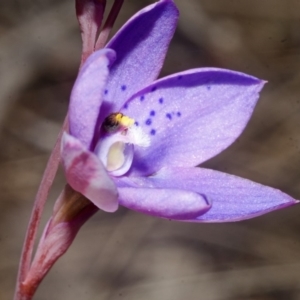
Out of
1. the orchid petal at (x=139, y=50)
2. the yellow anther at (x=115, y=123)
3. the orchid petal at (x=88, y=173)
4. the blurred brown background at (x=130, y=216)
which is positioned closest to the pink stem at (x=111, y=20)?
the orchid petal at (x=139, y=50)

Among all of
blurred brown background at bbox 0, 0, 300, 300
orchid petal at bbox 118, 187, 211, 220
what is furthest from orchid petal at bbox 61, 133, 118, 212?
blurred brown background at bbox 0, 0, 300, 300

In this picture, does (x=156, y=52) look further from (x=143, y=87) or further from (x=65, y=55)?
(x=65, y=55)

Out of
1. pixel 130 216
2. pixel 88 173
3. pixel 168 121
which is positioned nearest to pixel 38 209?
pixel 88 173

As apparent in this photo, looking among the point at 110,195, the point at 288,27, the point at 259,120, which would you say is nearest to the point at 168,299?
the point at 259,120

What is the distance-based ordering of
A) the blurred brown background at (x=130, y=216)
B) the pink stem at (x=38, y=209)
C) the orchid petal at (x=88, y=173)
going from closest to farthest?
the orchid petal at (x=88, y=173) → the pink stem at (x=38, y=209) → the blurred brown background at (x=130, y=216)

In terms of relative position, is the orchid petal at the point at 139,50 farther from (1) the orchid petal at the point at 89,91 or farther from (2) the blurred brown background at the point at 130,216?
(2) the blurred brown background at the point at 130,216

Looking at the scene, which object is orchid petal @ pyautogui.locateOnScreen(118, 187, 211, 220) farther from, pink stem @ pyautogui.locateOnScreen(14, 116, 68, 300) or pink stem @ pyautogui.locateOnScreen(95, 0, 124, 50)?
pink stem @ pyautogui.locateOnScreen(95, 0, 124, 50)
